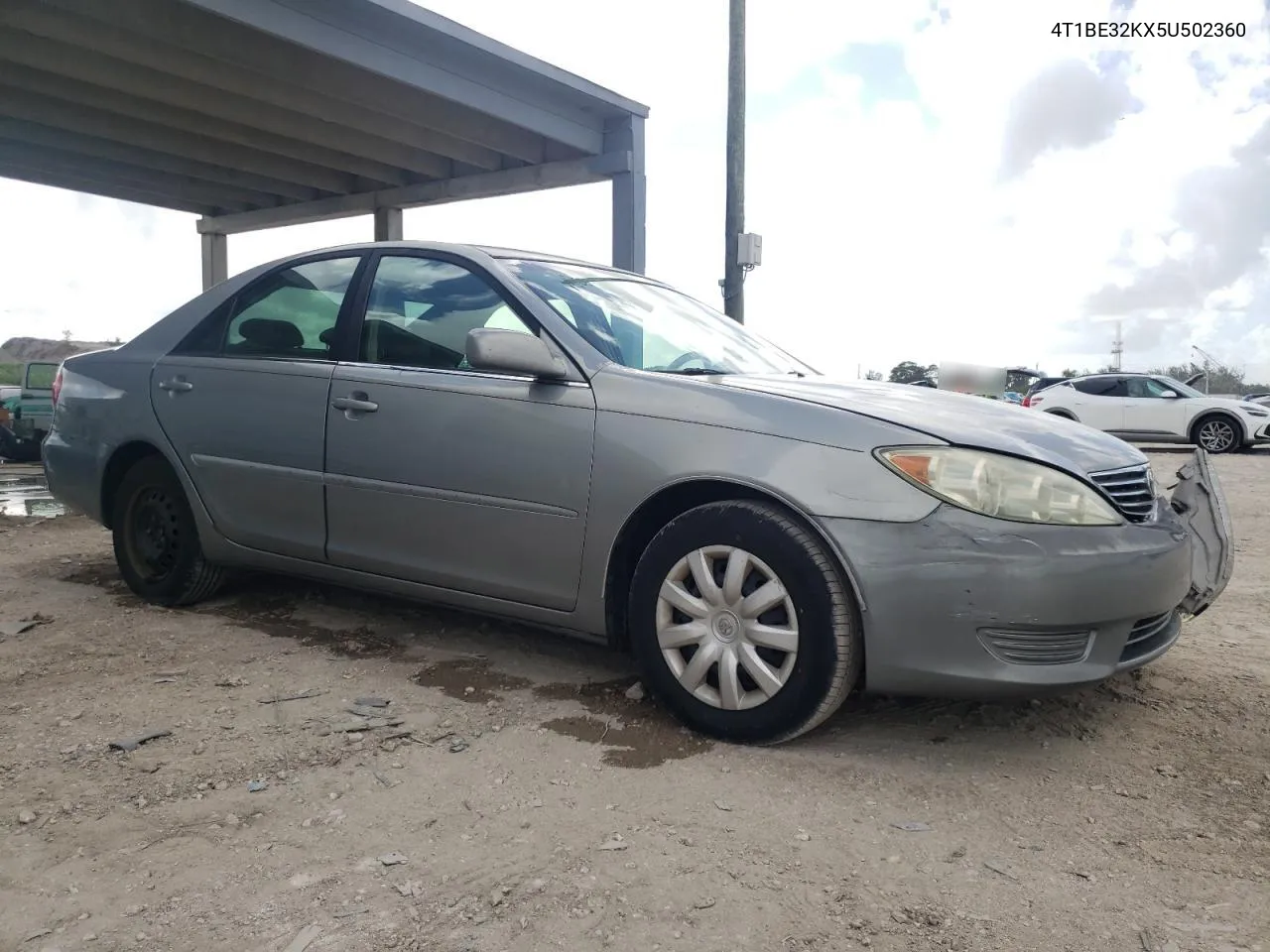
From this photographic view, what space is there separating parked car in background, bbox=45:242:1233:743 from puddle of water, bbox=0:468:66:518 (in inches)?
105

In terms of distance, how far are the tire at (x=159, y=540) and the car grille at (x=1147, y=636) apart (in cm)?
352

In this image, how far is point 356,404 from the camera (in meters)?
3.64

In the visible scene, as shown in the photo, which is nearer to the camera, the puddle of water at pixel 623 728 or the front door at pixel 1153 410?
the puddle of water at pixel 623 728

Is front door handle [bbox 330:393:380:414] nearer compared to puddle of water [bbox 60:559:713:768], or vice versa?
Result: puddle of water [bbox 60:559:713:768]

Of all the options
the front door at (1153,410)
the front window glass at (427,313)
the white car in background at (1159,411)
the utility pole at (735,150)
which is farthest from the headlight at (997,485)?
the front door at (1153,410)

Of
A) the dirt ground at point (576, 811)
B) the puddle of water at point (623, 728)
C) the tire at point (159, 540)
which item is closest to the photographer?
the dirt ground at point (576, 811)

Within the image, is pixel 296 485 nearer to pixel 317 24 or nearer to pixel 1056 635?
pixel 1056 635

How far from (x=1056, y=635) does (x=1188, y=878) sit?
650 millimetres

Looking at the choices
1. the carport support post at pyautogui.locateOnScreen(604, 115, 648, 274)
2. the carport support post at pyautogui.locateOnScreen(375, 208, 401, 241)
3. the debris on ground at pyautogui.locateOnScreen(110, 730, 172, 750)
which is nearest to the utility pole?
the carport support post at pyautogui.locateOnScreen(604, 115, 648, 274)

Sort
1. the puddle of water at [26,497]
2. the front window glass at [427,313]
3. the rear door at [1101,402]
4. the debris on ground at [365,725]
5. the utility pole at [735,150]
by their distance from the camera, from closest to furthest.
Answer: the debris on ground at [365,725], the front window glass at [427,313], the puddle of water at [26,497], the utility pole at [735,150], the rear door at [1101,402]

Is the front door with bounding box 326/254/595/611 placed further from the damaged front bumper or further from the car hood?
the damaged front bumper

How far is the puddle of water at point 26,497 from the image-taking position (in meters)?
7.62

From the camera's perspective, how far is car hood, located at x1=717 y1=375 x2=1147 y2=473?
2.74 metres

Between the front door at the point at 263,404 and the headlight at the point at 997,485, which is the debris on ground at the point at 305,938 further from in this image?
Answer: the front door at the point at 263,404
